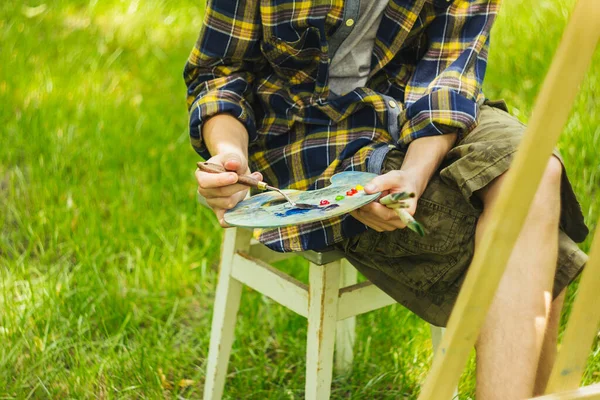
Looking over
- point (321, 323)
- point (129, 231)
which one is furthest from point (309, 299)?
point (129, 231)

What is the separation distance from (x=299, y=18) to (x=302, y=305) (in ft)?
1.82

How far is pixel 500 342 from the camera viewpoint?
3.92 ft

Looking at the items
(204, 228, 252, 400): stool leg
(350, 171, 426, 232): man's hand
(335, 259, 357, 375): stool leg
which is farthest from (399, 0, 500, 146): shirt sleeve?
(335, 259, 357, 375): stool leg

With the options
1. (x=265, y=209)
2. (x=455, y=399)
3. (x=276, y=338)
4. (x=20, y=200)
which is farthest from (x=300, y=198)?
(x=20, y=200)

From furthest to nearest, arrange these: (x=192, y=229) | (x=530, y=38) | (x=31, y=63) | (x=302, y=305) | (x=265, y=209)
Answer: (x=31, y=63) → (x=530, y=38) → (x=192, y=229) → (x=302, y=305) → (x=265, y=209)

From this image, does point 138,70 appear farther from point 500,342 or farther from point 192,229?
point 500,342

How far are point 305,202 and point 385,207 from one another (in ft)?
0.42

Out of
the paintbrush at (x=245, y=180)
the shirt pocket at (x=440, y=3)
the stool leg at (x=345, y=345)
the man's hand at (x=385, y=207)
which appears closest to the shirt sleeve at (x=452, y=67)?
the shirt pocket at (x=440, y=3)

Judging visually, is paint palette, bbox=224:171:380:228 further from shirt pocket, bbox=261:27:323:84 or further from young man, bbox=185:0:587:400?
shirt pocket, bbox=261:27:323:84

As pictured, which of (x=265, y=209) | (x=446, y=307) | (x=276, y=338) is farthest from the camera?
(x=276, y=338)

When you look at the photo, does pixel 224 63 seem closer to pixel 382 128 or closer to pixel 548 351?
pixel 382 128

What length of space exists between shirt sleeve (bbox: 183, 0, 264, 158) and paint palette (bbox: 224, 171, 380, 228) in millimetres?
235

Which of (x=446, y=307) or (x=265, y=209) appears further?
(x=446, y=307)

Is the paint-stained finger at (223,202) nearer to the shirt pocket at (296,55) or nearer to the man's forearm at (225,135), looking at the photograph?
the man's forearm at (225,135)
